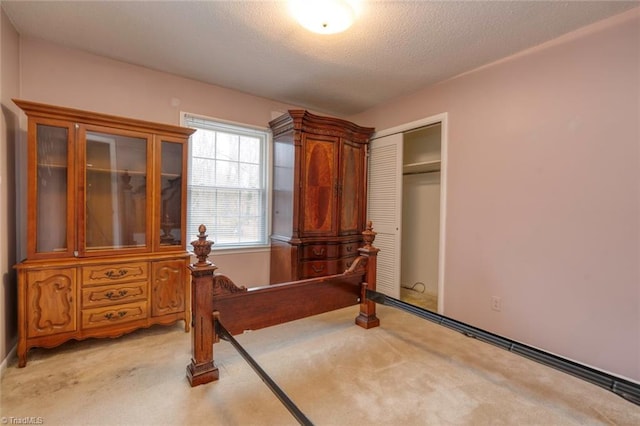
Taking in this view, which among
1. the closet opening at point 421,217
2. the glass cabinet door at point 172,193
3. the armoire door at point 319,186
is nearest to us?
the glass cabinet door at point 172,193

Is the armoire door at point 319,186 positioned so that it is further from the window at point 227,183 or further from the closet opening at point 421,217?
the closet opening at point 421,217

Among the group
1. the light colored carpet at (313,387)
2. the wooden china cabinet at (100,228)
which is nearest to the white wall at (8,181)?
the wooden china cabinet at (100,228)

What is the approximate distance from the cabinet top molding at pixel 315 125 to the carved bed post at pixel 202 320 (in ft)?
5.84

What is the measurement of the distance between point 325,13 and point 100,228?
2.34 m

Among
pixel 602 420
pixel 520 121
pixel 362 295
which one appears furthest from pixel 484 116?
pixel 602 420

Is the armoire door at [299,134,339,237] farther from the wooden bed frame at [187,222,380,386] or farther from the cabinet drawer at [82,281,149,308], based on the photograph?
the cabinet drawer at [82,281,149,308]

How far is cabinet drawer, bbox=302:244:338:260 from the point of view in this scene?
3.22 m

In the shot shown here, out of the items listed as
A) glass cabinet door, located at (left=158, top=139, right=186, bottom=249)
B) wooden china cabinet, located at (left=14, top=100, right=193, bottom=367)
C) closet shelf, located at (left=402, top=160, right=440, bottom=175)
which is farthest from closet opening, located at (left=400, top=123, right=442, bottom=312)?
wooden china cabinet, located at (left=14, top=100, right=193, bottom=367)

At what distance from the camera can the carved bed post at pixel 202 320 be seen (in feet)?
5.90

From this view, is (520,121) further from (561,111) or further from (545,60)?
(545,60)

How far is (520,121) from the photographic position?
2455 millimetres

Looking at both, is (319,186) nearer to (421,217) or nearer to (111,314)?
(421,217)

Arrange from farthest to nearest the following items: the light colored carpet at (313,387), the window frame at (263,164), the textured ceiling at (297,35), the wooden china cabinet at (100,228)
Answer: the window frame at (263,164)
the wooden china cabinet at (100,228)
the textured ceiling at (297,35)
the light colored carpet at (313,387)

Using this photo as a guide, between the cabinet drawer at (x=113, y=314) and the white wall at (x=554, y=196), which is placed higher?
the white wall at (x=554, y=196)
